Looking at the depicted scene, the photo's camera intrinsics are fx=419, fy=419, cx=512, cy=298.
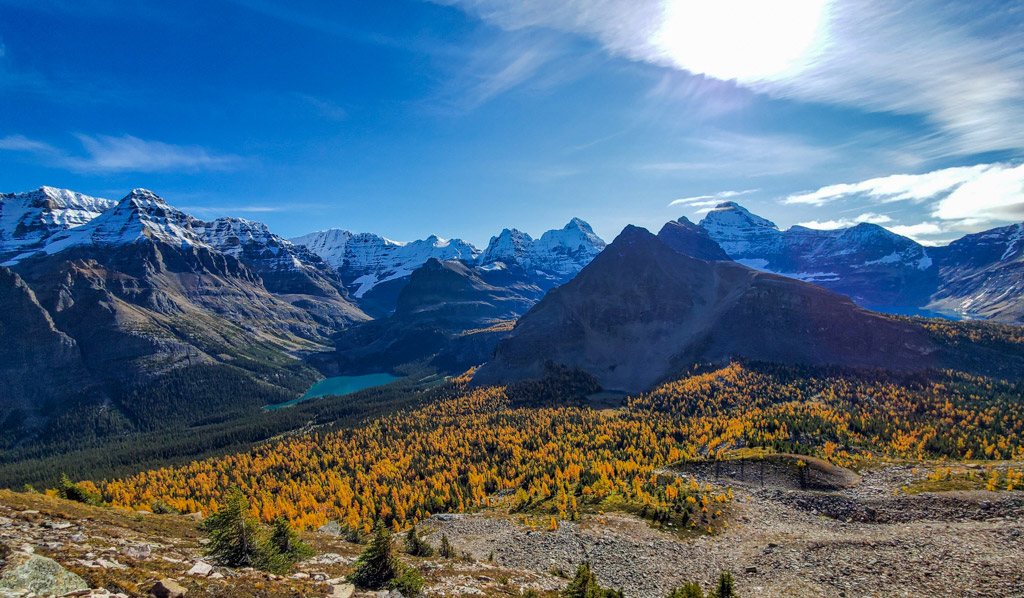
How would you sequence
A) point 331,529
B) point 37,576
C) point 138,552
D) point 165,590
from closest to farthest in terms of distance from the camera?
point 37,576 → point 165,590 → point 138,552 → point 331,529

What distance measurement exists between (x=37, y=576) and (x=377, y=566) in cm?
1828

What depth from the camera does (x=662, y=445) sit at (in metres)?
114

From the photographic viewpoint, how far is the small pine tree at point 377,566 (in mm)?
29562

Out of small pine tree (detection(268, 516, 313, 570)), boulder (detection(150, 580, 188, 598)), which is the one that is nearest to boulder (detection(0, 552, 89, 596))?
boulder (detection(150, 580, 188, 598))

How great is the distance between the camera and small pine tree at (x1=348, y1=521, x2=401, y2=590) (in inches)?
1164

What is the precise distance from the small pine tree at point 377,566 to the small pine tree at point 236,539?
6460 millimetres

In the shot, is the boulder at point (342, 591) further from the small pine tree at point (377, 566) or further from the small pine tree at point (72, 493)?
the small pine tree at point (72, 493)

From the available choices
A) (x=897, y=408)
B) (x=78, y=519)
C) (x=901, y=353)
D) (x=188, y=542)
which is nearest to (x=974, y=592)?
(x=188, y=542)

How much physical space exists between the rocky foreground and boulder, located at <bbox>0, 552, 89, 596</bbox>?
0.06m

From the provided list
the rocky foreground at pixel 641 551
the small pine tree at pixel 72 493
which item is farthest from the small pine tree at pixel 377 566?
the small pine tree at pixel 72 493

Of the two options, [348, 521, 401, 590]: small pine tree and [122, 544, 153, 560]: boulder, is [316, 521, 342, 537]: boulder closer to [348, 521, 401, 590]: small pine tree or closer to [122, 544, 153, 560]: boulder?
[348, 521, 401, 590]: small pine tree

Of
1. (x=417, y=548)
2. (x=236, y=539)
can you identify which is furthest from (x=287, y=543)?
(x=417, y=548)

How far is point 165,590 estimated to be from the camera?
59.4 feet

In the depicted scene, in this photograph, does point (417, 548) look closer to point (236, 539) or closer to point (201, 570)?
point (236, 539)
